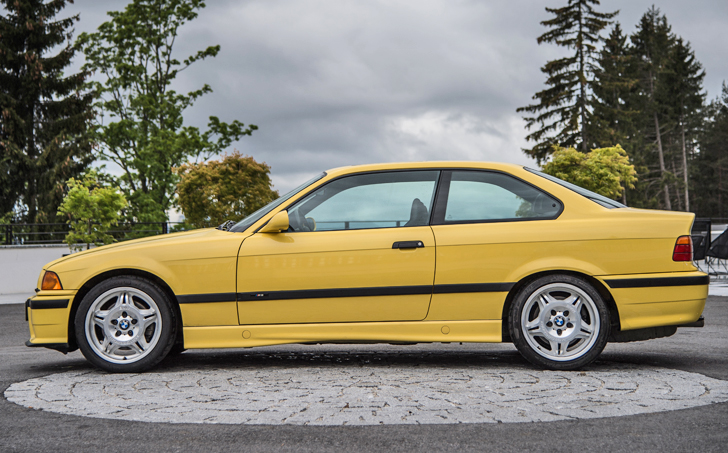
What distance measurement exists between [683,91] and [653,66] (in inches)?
191

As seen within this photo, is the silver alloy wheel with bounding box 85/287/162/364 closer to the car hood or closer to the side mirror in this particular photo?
the car hood

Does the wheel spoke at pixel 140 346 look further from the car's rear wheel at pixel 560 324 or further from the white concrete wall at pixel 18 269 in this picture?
the white concrete wall at pixel 18 269

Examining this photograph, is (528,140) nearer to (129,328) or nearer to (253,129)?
(253,129)

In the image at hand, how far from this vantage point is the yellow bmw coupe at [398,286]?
4.67 m

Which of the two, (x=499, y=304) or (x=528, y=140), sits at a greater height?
(x=528, y=140)

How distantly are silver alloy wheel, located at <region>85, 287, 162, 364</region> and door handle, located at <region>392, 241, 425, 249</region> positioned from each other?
1.91 metres

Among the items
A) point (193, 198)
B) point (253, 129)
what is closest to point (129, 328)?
point (193, 198)

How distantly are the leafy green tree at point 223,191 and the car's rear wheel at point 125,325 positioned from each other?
17743mm

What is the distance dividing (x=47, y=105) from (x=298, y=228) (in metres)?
28.9

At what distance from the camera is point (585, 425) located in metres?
3.23

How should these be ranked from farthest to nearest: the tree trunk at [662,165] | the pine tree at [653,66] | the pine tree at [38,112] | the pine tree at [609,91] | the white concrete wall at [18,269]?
the pine tree at [653,66], the tree trunk at [662,165], the pine tree at [609,91], the pine tree at [38,112], the white concrete wall at [18,269]

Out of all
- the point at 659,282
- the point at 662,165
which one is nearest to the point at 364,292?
the point at 659,282

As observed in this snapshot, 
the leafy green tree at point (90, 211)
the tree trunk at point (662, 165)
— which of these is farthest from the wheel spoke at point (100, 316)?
the tree trunk at point (662, 165)

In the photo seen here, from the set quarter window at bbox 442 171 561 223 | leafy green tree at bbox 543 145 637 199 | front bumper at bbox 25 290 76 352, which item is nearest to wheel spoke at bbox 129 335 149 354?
front bumper at bbox 25 290 76 352
